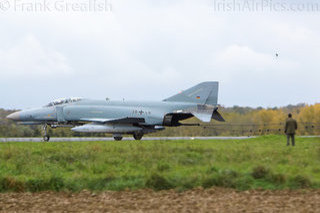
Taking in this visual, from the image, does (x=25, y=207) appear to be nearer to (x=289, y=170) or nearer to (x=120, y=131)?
(x=289, y=170)

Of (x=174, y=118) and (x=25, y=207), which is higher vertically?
(x=174, y=118)

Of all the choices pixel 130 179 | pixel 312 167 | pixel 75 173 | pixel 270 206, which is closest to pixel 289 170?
pixel 312 167

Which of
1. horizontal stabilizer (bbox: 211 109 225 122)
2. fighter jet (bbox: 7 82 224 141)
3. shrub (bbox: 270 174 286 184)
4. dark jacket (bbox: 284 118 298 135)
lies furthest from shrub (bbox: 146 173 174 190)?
horizontal stabilizer (bbox: 211 109 225 122)

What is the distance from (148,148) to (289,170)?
669 cm

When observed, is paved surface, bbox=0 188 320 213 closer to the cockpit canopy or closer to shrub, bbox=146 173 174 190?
shrub, bbox=146 173 174 190

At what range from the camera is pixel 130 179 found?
41.0 ft

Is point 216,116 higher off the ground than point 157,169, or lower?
higher

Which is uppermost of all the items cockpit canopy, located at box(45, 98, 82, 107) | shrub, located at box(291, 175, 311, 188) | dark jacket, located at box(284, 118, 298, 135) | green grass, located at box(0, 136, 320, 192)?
cockpit canopy, located at box(45, 98, 82, 107)

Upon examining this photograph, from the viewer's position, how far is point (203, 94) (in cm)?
3138

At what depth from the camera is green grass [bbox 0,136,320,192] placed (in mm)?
11875

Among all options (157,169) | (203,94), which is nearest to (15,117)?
(203,94)

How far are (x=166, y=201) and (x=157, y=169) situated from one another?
3161 mm

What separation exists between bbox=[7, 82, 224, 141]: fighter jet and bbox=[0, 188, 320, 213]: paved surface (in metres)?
19.1

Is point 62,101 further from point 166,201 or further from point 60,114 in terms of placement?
point 166,201
